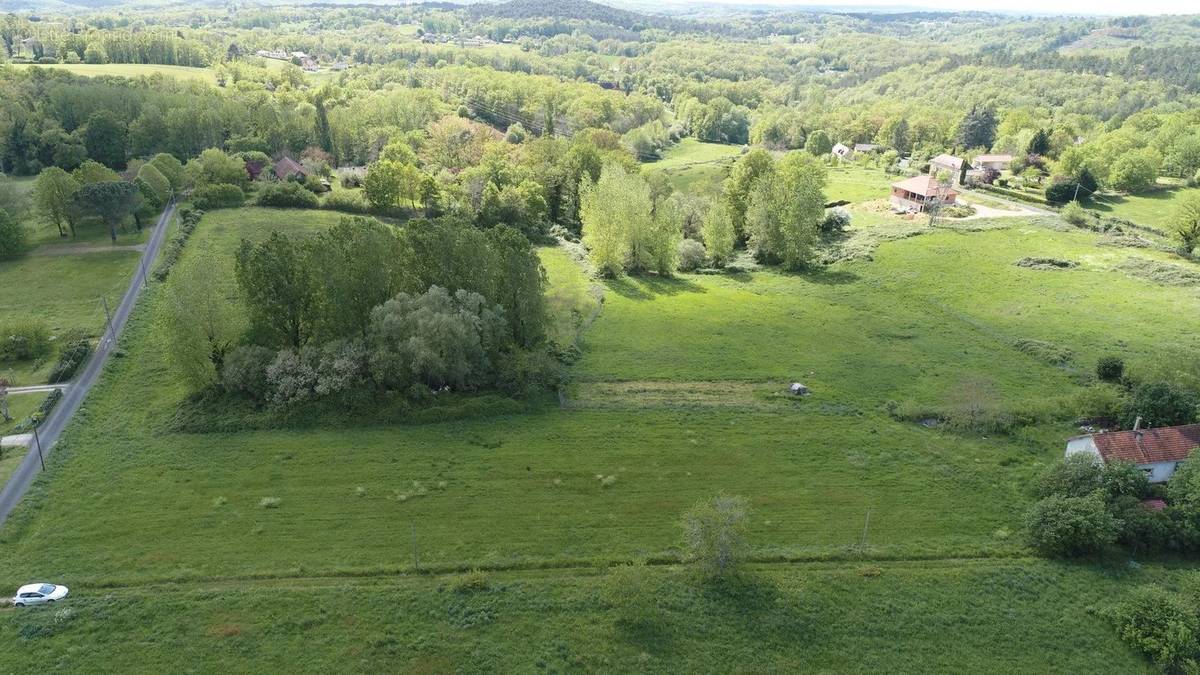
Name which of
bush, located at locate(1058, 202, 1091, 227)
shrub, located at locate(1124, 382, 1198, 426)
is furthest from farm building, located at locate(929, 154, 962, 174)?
shrub, located at locate(1124, 382, 1198, 426)

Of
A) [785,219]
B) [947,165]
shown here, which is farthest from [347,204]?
[947,165]

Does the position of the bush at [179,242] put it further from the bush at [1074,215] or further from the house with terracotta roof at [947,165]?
the house with terracotta roof at [947,165]

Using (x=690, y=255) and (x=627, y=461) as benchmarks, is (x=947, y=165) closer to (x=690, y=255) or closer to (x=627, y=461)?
(x=690, y=255)

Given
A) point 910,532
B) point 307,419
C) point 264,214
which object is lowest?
point 910,532

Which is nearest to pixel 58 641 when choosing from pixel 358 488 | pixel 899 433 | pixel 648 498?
pixel 358 488

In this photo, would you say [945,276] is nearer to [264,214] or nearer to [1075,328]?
[1075,328]
